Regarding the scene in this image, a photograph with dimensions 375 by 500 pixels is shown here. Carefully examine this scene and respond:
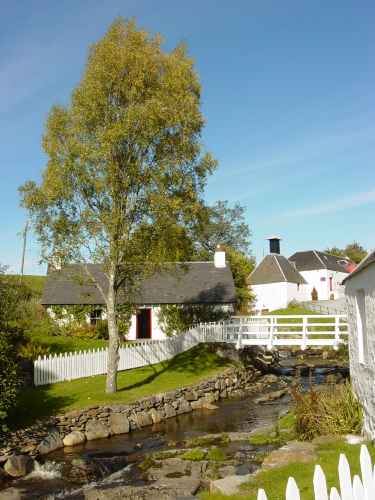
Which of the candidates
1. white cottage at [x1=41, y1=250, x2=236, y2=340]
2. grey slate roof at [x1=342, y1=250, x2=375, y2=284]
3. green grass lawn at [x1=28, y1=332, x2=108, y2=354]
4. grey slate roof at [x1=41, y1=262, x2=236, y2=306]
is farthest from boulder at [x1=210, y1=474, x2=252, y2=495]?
grey slate roof at [x1=41, y1=262, x2=236, y2=306]

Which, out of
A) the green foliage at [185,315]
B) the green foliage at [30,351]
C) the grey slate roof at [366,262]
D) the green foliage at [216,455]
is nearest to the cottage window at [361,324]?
the grey slate roof at [366,262]

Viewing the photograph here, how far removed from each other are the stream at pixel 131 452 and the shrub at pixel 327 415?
2.00 feet

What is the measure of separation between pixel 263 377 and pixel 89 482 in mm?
16571

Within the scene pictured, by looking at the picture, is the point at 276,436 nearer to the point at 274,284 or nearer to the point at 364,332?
the point at 364,332

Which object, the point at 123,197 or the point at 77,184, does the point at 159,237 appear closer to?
the point at 123,197

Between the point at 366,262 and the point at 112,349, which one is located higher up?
the point at 366,262

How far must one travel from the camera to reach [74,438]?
15.0 m

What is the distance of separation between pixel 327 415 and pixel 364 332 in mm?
2211

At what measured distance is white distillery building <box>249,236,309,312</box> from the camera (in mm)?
56406

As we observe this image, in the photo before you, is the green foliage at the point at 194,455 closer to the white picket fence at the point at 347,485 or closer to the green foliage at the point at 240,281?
the white picket fence at the point at 347,485

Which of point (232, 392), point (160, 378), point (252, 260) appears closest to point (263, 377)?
point (232, 392)

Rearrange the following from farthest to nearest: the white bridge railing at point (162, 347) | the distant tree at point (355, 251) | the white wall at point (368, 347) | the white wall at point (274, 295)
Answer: the distant tree at point (355, 251), the white wall at point (274, 295), the white bridge railing at point (162, 347), the white wall at point (368, 347)

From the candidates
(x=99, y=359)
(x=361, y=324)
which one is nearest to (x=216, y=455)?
(x=361, y=324)

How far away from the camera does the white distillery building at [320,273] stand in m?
63.6
